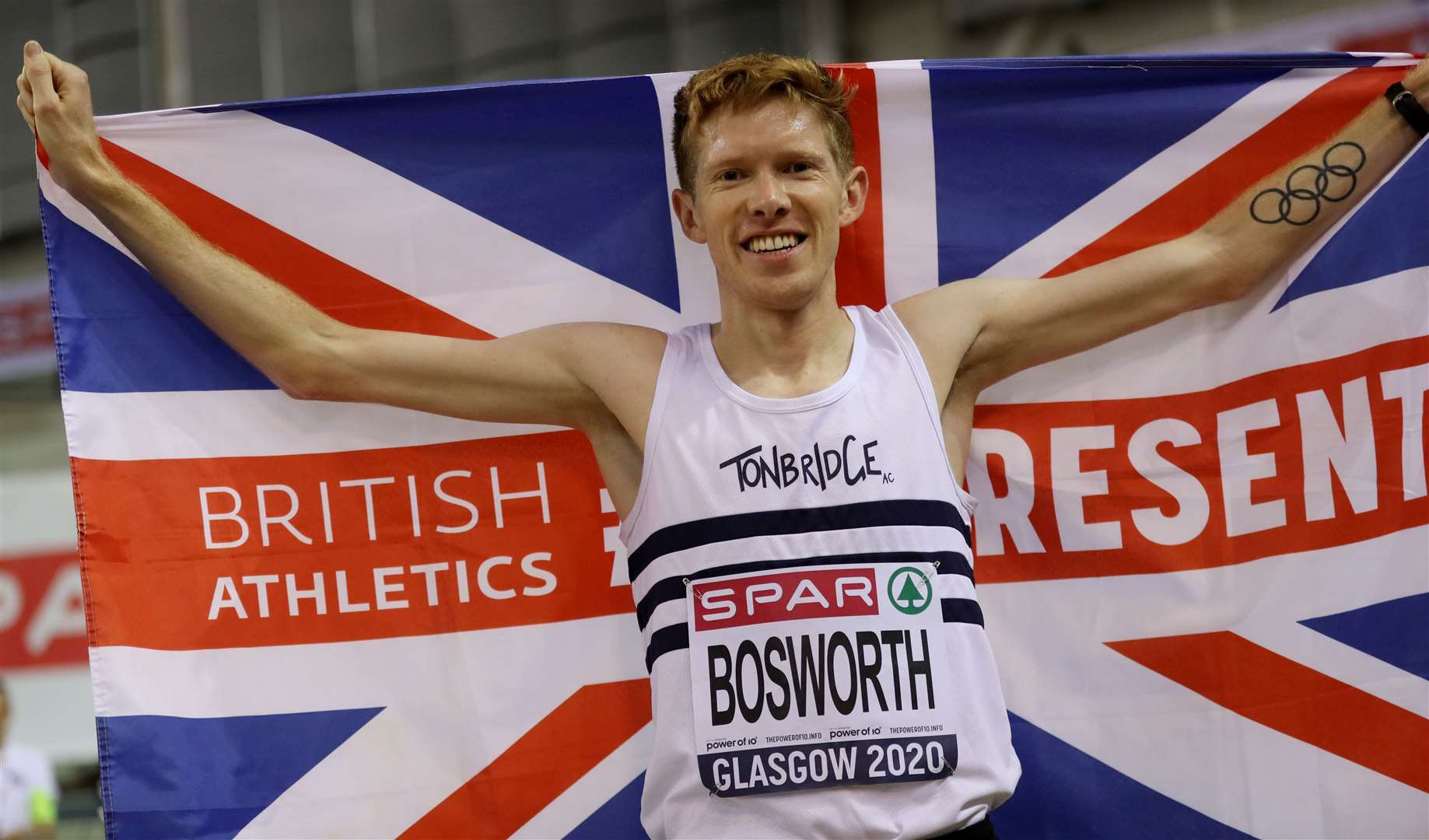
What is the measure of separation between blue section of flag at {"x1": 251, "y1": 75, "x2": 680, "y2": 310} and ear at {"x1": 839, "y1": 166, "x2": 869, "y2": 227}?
1.54 feet

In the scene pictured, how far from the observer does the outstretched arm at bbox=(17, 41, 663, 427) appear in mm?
2697

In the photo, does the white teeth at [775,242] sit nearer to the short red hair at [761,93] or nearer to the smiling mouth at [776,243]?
the smiling mouth at [776,243]

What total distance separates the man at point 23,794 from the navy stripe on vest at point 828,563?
518cm

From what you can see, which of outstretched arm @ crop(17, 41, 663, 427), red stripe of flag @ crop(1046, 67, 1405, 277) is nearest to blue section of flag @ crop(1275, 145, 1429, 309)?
red stripe of flag @ crop(1046, 67, 1405, 277)

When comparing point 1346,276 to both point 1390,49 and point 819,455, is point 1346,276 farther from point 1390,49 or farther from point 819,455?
point 1390,49

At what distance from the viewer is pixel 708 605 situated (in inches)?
96.8

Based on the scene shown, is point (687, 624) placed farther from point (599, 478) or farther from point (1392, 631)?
point (1392, 631)

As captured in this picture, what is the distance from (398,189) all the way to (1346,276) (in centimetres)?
195

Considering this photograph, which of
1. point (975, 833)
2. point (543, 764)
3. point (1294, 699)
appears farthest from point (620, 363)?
point (1294, 699)

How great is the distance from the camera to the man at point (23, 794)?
21.2 ft

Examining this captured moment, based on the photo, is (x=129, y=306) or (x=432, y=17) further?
(x=432, y=17)

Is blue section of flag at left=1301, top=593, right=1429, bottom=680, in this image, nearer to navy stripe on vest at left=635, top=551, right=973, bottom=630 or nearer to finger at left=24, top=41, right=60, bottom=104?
navy stripe on vest at left=635, top=551, right=973, bottom=630

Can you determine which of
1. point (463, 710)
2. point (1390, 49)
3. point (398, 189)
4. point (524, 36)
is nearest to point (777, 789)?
A: point (463, 710)

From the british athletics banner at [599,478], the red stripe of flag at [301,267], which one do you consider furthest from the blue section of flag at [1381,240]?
the red stripe of flag at [301,267]
